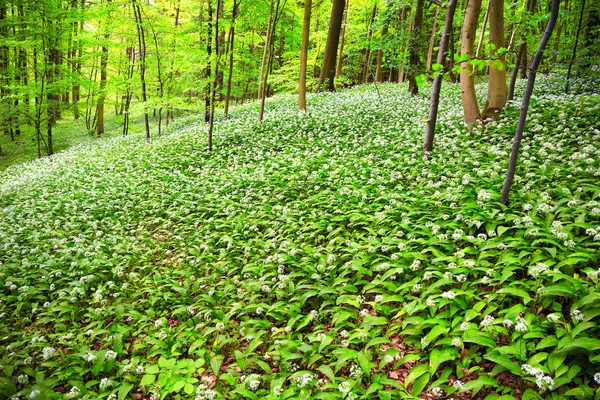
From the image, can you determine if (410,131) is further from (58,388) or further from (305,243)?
(58,388)

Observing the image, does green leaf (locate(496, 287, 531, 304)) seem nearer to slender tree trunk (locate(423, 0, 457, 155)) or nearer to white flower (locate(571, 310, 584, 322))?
white flower (locate(571, 310, 584, 322))

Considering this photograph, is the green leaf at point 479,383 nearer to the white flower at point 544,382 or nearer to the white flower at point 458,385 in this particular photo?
the white flower at point 458,385

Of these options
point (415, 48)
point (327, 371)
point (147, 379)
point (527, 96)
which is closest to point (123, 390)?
point (147, 379)

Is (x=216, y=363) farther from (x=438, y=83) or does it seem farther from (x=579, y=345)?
(x=438, y=83)

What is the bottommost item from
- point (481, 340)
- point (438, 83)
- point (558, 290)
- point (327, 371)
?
point (327, 371)

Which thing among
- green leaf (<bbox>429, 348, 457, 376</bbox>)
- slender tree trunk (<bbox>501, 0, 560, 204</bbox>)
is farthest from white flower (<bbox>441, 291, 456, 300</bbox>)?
slender tree trunk (<bbox>501, 0, 560, 204</bbox>)

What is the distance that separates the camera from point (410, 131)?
10188 millimetres

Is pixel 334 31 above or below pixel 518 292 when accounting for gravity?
above

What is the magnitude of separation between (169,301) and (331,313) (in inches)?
112

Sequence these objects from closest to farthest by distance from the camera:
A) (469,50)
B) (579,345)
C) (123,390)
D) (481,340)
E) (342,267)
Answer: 1. (579,345)
2. (481,340)
3. (123,390)
4. (342,267)
5. (469,50)

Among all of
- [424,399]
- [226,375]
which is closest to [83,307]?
[226,375]

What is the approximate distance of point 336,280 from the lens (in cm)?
470

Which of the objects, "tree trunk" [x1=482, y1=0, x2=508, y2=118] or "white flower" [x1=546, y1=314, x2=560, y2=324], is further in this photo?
"tree trunk" [x1=482, y1=0, x2=508, y2=118]

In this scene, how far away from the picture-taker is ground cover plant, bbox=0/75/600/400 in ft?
10.8
